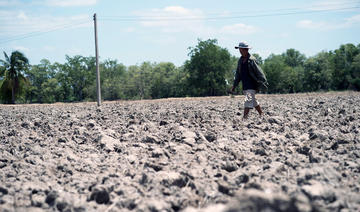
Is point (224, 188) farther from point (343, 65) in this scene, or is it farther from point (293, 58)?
point (293, 58)

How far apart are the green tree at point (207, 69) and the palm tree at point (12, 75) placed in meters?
27.7

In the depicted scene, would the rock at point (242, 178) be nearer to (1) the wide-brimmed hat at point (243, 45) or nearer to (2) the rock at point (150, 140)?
(2) the rock at point (150, 140)

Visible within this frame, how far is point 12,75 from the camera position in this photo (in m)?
52.7

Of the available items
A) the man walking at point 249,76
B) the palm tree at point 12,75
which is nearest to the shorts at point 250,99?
the man walking at point 249,76

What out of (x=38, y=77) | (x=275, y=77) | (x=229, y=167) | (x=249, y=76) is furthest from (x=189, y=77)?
(x=229, y=167)

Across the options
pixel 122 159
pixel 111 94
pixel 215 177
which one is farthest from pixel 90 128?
pixel 111 94

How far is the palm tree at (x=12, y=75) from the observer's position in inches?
2067

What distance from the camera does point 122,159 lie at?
509cm

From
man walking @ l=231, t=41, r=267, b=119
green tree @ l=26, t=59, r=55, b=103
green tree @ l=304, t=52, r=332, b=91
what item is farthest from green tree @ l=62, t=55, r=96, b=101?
man walking @ l=231, t=41, r=267, b=119

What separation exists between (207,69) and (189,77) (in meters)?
3.58

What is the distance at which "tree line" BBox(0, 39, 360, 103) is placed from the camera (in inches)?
2486

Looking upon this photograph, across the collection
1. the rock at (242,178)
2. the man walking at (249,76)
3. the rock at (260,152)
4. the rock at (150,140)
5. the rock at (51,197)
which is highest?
the man walking at (249,76)

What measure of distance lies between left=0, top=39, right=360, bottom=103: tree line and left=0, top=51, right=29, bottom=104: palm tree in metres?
3.03

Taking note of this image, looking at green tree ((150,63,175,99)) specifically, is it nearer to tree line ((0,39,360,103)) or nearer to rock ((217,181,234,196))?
tree line ((0,39,360,103))
